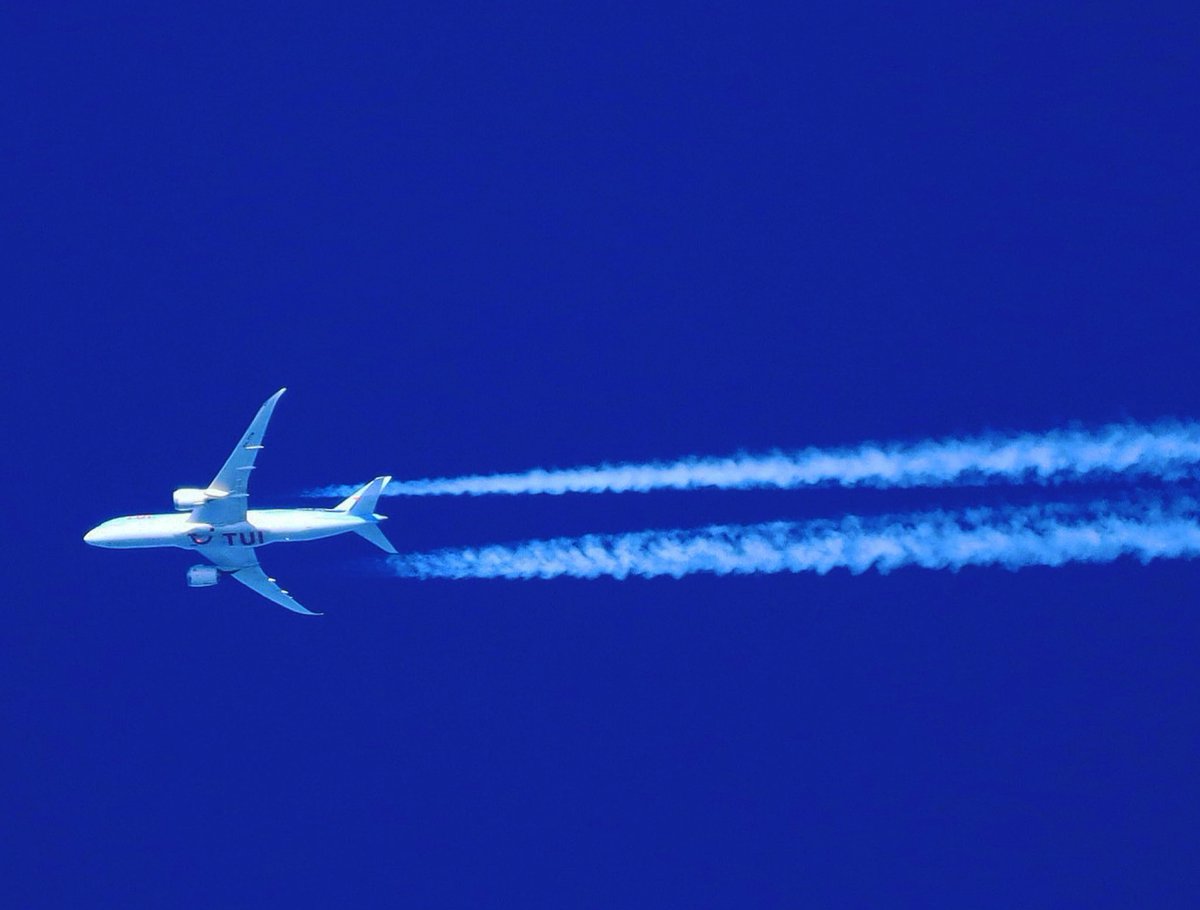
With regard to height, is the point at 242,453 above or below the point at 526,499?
below

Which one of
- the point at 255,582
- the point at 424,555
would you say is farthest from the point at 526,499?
the point at 255,582

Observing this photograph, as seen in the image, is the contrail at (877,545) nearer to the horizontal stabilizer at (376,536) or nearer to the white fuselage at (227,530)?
the horizontal stabilizer at (376,536)

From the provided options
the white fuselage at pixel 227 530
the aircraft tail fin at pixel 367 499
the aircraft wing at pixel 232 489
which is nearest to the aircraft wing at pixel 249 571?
the white fuselage at pixel 227 530

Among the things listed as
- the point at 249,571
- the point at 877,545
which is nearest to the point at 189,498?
the point at 249,571

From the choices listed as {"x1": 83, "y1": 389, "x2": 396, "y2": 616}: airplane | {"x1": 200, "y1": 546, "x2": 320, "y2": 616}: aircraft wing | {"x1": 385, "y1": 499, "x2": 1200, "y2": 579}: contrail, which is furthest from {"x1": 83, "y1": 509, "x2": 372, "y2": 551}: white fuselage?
{"x1": 385, "y1": 499, "x2": 1200, "y2": 579}: contrail

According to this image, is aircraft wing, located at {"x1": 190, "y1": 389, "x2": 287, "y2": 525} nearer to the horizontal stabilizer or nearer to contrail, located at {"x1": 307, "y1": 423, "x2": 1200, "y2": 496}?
the horizontal stabilizer

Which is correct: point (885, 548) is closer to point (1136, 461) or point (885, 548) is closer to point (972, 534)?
point (972, 534)

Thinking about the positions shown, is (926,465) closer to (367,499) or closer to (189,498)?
(367,499)
